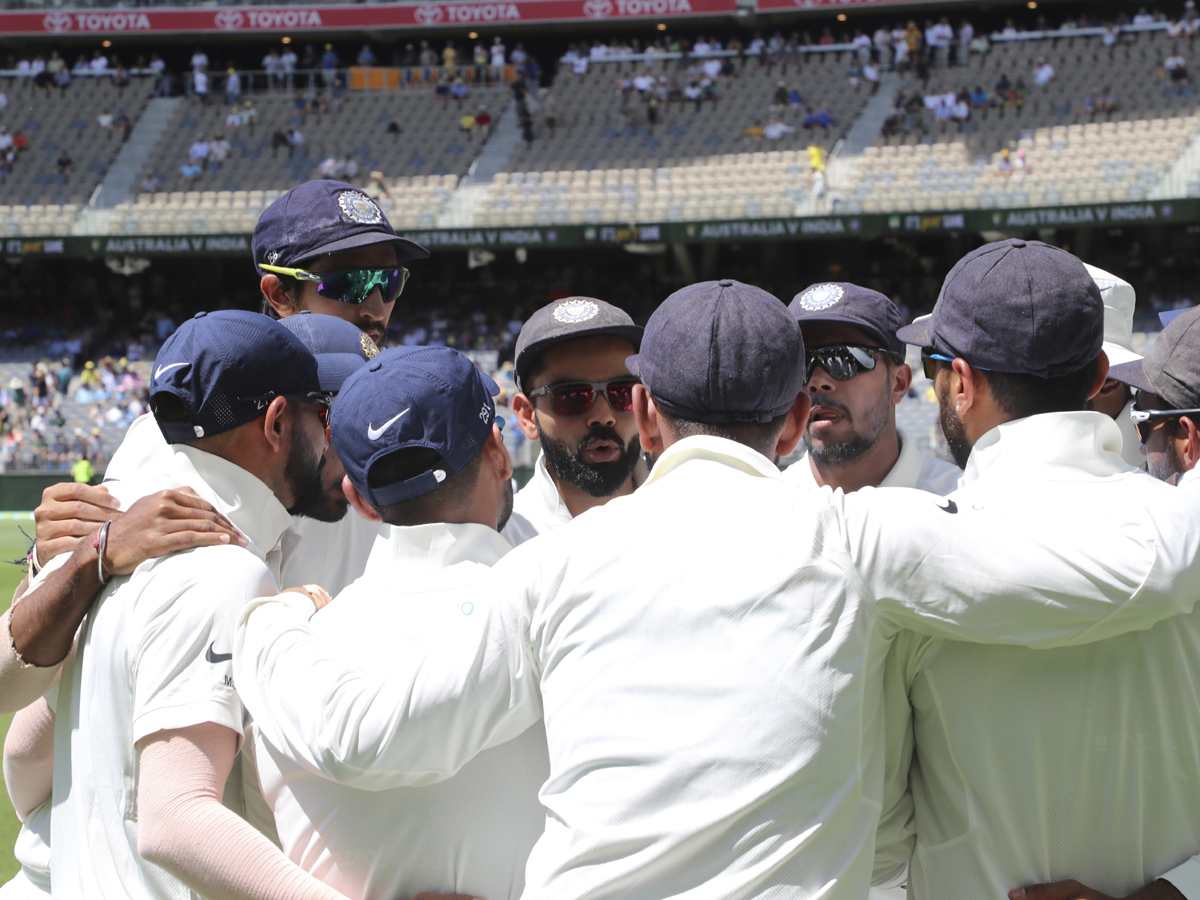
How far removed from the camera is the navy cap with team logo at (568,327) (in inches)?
143

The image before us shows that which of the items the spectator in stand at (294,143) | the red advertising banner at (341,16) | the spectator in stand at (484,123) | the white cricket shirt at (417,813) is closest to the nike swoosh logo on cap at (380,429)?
the white cricket shirt at (417,813)

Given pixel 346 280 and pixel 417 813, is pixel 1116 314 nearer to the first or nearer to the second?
pixel 346 280

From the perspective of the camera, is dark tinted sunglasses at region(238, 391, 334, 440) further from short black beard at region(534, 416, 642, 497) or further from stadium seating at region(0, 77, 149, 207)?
stadium seating at region(0, 77, 149, 207)

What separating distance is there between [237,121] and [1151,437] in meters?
33.2

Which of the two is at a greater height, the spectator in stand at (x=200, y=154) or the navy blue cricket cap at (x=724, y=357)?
the navy blue cricket cap at (x=724, y=357)

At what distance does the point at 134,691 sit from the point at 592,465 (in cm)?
173

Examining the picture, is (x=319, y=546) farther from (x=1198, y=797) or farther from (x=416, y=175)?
(x=416, y=175)

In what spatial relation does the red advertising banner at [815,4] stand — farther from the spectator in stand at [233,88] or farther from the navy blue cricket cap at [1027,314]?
the navy blue cricket cap at [1027,314]

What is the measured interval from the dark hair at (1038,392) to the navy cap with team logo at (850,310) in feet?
5.00

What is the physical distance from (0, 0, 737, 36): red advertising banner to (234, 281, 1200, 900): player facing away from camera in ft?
105

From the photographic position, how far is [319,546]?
322cm

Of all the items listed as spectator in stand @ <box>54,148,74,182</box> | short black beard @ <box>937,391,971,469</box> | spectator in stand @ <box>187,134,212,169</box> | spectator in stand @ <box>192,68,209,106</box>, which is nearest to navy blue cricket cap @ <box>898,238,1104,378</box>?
short black beard @ <box>937,391,971,469</box>

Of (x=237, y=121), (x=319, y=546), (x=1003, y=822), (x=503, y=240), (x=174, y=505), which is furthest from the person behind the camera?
(x=237, y=121)

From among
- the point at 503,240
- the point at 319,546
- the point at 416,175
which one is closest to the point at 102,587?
the point at 319,546
